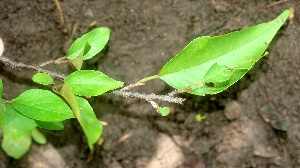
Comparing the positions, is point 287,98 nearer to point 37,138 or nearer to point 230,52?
point 230,52

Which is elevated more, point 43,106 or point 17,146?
point 43,106

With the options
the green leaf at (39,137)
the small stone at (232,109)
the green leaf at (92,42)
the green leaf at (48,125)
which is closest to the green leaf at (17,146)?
the green leaf at (39,137)

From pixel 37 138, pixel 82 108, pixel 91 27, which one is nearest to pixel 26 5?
pixel 91 27

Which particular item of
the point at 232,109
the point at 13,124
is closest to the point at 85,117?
the point at 13,124

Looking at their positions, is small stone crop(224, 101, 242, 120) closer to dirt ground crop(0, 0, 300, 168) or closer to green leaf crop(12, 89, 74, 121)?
dirt ground crop(0, 0, 300, 168)

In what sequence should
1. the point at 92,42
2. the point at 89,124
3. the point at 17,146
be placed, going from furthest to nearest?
the point at 17,146, the point at 92,42, the point at 89,124

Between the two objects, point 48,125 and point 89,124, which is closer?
point 89,124

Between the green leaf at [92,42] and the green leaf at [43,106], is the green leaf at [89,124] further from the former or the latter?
the green leaf at [92,42]

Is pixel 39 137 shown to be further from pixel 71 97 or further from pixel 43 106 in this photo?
pixel 71 97
